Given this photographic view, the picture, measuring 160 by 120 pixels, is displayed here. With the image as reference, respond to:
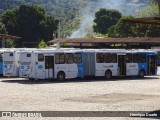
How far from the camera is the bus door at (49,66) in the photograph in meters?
34.6

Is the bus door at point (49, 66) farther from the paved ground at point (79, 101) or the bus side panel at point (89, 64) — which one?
the paved ground at point (79, 101)

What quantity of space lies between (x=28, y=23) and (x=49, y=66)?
69.7 metres

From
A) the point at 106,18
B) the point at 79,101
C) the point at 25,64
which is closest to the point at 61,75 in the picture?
the point at 25,64

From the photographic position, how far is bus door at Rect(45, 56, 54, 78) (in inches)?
1362

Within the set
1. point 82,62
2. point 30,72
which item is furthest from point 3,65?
point 82,62

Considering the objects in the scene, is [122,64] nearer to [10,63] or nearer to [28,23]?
[10,63]

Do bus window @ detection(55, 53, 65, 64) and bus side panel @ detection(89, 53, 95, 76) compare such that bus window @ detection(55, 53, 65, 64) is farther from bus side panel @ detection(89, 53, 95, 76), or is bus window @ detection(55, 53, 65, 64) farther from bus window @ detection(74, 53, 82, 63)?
bus side panel @ detection(89, 53, 95, 76)

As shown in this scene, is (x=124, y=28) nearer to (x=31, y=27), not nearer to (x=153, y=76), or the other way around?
(x=31, y=27)

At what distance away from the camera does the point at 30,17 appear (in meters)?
106

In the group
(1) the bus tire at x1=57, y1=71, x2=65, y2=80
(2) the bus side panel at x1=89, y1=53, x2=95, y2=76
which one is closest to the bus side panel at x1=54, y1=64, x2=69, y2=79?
(1) the bus tire at x1=57, y1=71, x2=65, y2=80

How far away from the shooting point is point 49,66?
114 feet

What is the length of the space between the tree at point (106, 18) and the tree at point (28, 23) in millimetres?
30645

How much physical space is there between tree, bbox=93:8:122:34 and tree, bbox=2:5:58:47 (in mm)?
30645

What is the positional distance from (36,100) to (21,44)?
8427cm
